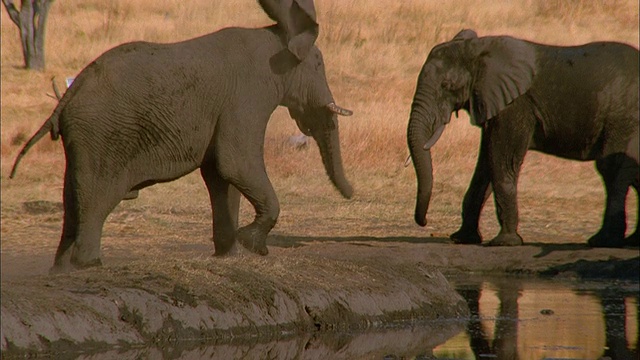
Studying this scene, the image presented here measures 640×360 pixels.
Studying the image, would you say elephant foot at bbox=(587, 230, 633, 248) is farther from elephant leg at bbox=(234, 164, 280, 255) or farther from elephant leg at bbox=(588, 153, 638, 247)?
elephant leg at bbox=(234, 164, 280, 255)

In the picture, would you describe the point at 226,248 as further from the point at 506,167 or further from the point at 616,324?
the point at 506,167

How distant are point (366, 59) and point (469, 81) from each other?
14.7m

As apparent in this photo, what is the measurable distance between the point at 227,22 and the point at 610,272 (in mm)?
16020

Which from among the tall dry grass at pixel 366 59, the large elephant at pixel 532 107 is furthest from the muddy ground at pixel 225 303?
the tall dry grass at pixel 366 59

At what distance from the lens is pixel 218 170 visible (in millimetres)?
10844

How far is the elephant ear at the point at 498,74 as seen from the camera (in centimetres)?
1509

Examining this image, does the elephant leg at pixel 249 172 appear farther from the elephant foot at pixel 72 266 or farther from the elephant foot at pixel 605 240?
the elephant foot at pixel 605 240

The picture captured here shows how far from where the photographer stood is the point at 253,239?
11.1 metres

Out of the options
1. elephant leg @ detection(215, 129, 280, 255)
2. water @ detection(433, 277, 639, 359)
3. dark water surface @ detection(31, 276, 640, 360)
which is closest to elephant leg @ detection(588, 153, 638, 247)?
water @ detection(433, 277, 639, 359)

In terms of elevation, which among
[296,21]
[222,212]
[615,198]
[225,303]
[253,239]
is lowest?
[225,303]

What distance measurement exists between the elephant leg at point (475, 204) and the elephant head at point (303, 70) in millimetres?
3363

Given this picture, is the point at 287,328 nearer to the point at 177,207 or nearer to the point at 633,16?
the point at 177,207

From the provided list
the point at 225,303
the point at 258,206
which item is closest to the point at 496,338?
the point at 225,303

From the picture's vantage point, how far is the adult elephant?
1035 cm
